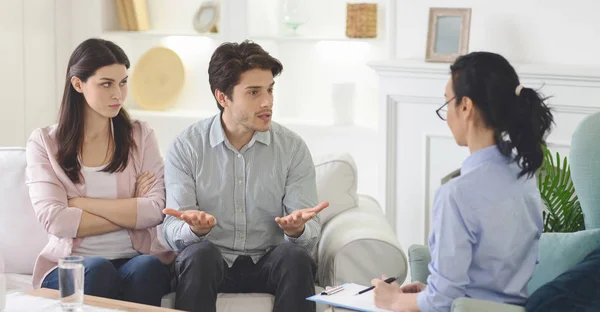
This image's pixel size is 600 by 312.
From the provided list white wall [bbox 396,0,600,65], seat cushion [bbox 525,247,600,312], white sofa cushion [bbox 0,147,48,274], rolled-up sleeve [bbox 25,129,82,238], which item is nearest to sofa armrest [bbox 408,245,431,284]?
seat cushion [bbox 525,247,600,312]

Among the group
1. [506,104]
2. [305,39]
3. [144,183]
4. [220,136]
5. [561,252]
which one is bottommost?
[561,252]

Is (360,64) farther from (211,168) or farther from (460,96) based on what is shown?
(460,96)

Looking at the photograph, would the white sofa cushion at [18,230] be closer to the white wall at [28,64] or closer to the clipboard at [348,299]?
the clipboard at [348,299]

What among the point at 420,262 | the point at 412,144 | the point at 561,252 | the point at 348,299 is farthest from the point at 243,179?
the point at 412,144

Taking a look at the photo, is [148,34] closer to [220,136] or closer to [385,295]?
[220,136]

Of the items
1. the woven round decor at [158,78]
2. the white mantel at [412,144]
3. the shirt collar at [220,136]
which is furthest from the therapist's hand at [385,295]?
the woven round decor at [158,78]

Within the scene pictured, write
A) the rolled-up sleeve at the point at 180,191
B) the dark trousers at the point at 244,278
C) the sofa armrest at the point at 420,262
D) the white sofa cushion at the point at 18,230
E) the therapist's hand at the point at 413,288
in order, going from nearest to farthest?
the therapist's hand at the point at 413,288, the sofa armrest at the point at 420,262, the dark trousers at the point at 244,278, the rolled-up sleeve at the point at 180,191, the white sofa cushion at the point at 18,230

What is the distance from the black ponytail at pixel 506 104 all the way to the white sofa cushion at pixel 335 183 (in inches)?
45.4

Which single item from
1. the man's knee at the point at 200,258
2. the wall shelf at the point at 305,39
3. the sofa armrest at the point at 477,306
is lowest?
the man's knee at the point at 200,258

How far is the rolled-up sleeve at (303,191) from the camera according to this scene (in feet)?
9.68

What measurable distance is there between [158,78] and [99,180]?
2.11 metres

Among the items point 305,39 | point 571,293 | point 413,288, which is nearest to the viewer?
point 571,293

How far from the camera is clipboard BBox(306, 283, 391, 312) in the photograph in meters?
2.25

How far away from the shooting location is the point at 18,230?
10.3 feet
